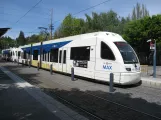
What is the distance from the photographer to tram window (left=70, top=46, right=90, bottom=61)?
16203mm

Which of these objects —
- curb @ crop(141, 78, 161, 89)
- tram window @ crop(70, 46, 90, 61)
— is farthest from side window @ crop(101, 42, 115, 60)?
curb @ crop(141, 78, 161, 89)

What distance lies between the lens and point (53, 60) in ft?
75.5

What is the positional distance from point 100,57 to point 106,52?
623 mm

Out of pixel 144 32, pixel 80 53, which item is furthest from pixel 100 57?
pixel 144 32

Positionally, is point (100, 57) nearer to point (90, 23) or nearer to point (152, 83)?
point (152, 83)

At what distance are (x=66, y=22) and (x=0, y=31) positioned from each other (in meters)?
47.7

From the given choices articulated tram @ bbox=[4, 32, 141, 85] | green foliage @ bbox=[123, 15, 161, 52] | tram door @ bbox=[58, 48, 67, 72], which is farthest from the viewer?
green foliage @ bbox=[123, 15, 161, 52]

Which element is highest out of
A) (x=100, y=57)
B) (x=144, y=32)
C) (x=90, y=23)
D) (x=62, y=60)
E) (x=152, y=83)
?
(x=90, y=23)

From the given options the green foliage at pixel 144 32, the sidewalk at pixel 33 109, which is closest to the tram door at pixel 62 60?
the sidewalk at pixel 33 109

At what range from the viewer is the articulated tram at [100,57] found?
13.4 m

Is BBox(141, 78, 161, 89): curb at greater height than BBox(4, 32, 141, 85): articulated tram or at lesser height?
lesser

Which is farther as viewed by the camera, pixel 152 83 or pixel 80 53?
pixel 80 53

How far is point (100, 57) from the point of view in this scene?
1464 cm

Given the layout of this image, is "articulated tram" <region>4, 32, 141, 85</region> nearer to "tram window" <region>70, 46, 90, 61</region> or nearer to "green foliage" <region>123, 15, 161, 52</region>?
"tram window" <region>70, 46, 90, 61</region>
